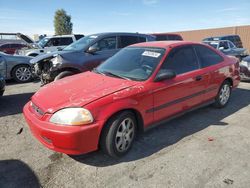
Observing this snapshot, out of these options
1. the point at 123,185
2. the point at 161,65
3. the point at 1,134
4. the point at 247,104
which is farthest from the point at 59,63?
the point at 247,104

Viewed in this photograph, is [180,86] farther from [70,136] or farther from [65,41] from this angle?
[65,41]

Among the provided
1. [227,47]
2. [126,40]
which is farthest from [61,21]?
[126,40]

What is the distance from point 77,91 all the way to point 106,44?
12.7 ft

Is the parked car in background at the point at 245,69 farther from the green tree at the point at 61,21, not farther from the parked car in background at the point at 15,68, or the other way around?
the green tree at the point at 61,21

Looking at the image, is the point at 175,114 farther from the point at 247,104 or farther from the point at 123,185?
the point at 247,104

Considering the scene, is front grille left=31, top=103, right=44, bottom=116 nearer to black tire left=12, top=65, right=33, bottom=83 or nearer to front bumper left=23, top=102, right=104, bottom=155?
front bumper left=23, top=102, right=104, bottom=155

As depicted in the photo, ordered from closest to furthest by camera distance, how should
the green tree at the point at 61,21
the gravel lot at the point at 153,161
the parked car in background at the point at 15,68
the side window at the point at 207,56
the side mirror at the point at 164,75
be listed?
the gravel lot at the point at 153,161
the side mirror at the point at 164,75
the side window at the point at 207,56
the parked car in background at the point at 15,68
the green tree at the point at 61,21

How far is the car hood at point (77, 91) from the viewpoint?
117 inches

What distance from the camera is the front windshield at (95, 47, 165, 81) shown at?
3.64m

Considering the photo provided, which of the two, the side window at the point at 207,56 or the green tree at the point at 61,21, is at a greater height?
the green tree at the point at 61,21

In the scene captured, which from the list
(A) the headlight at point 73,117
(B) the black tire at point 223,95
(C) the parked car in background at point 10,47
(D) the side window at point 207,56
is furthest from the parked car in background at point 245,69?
(C) the parked car in background at point 10,47

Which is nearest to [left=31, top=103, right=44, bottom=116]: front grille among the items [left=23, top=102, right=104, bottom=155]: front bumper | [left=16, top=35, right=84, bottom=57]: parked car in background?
[left=23, top=102, right=104, bottom=155]: front bumper

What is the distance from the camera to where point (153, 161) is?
315cm

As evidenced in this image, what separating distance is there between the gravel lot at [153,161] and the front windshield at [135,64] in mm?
1066
